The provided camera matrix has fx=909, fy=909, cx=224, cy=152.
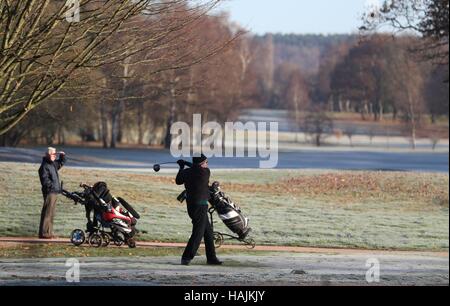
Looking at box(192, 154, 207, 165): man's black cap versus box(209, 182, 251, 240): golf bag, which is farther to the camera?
box(209, 182, 251, 240): golf bag

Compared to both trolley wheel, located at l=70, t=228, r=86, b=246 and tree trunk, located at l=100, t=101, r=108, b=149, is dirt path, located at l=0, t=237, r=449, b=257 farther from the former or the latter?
tree trunk, located at l=100, t=101, r=108, b=149

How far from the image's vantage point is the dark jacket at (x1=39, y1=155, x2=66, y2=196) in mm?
18375

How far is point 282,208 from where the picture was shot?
Answer: 25.7 metres

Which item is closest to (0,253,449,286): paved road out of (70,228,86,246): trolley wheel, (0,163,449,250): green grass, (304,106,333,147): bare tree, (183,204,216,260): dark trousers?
(183,204,216,260): dark trousers

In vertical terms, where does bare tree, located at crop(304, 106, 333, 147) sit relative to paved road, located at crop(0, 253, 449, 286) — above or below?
above

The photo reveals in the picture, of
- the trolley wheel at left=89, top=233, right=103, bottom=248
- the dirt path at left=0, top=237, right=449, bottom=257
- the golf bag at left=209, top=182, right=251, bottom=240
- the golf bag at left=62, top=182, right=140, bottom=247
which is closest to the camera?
the golf bag at left=209, top=182, right=251, bottom=240

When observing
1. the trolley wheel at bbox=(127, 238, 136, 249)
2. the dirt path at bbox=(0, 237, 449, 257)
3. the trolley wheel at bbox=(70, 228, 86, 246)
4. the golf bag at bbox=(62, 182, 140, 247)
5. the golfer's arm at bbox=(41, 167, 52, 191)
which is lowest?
the dirt path at bbox=(0, 237, 449, 257)

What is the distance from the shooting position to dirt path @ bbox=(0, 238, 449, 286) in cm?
1311

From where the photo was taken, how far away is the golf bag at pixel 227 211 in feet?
56.0

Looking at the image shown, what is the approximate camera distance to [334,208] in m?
27.9

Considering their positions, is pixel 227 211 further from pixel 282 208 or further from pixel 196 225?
pixel 282 208

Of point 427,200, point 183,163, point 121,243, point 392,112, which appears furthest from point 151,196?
point 392,112

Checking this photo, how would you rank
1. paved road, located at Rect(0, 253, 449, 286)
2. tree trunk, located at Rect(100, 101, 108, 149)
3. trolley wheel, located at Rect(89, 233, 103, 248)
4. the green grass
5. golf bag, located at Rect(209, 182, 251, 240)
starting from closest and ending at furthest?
paved road, located at Rect(0, 253, 449, 286)
golf bag, located at Rect(209, 182, 251, 240)
trolley wheel, located at Rect(89, 233, 103, 248)
the green grass
tree trunk, located at Rect(100, 101, 108, 149)

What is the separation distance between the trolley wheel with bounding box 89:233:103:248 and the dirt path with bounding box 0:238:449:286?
0.98m
